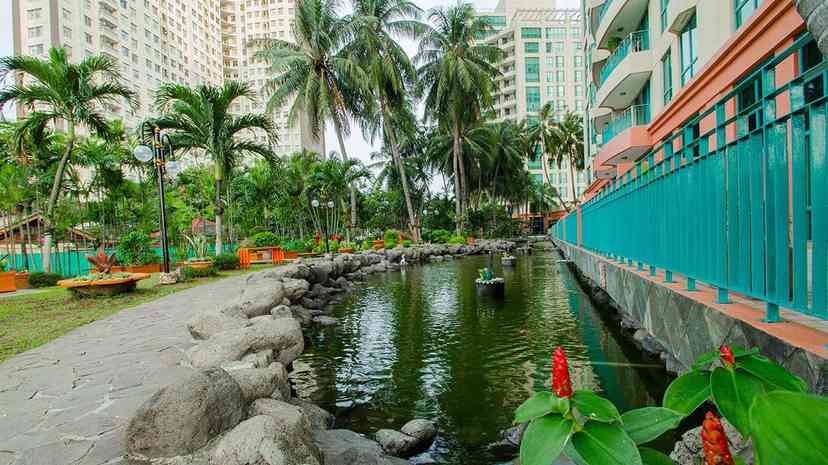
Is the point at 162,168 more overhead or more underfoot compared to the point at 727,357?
more overhead

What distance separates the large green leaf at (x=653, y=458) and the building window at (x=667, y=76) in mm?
18384

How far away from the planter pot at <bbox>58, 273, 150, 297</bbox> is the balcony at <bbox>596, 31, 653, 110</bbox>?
61.1 ft

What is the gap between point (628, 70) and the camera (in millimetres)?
18797

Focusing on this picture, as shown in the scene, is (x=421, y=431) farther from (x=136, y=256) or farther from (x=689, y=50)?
(x=136, y=256)

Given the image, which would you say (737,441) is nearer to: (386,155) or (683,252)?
(683,252)

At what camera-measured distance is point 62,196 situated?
69.2 feet

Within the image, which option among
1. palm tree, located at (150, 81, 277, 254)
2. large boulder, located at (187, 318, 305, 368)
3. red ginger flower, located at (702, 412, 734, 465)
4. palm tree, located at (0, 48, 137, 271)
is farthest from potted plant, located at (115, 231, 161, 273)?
red ginger flower, located at (702, 412, 734, 465)

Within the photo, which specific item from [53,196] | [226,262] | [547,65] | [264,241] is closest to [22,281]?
[53,196]

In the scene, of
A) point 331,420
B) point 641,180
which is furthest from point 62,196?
point 641,180

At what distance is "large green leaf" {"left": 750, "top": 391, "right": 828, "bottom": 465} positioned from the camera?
2.22 ft

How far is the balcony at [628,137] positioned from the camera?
18.9m

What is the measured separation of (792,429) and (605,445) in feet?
1.15

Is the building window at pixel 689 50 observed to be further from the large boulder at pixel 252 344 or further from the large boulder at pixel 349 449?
the large boulder at pixel 349 449

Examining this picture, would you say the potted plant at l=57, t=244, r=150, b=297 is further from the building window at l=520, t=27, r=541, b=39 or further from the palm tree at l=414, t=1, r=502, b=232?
the building window at l=520, t=27, r=541, b=39
